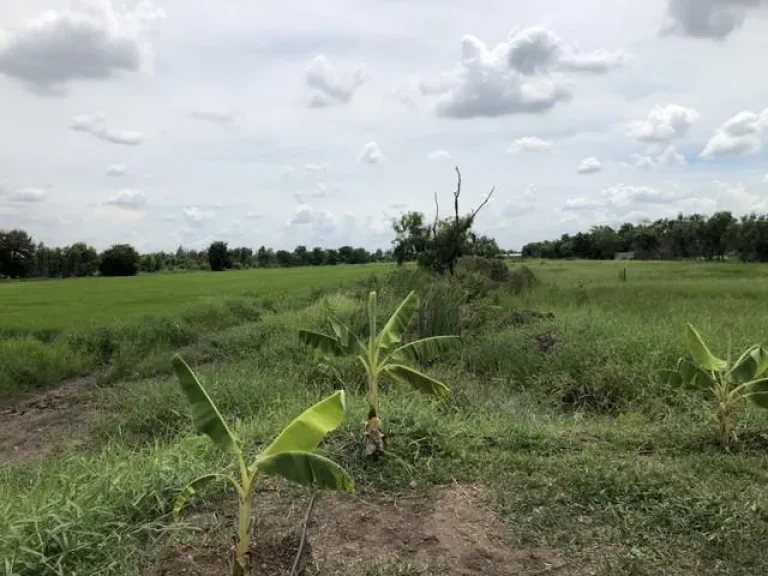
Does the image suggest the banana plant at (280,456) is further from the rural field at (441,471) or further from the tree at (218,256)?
the tree at (218,256)

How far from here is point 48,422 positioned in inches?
338

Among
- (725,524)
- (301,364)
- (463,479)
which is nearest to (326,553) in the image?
(463,479)

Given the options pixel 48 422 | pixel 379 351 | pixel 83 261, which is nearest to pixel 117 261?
pixel 83 261

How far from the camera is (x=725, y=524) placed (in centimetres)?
349

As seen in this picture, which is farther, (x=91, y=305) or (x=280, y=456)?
(x=91, y=305)

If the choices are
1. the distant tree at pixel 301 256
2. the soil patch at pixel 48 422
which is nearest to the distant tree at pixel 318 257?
the distant tree at pixel 301 256

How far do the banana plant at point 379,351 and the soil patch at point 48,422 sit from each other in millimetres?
3884

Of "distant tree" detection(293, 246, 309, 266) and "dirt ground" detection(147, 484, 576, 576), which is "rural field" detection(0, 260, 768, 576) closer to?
"dirt ground" detection(147, 484, 576, 576)

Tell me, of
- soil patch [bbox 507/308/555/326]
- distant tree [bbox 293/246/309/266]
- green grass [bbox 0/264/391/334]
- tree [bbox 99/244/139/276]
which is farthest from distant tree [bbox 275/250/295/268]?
soil patch [bbox 507/308/555/326]

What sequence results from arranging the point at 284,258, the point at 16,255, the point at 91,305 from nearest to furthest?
1. the point at 91,305
2. the point at 16,255
3. the point at 284,258

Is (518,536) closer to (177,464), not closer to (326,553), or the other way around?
(326,553)

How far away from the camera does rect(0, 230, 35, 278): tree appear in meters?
41.9

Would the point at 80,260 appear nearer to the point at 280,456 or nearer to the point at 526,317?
the point at 526,317

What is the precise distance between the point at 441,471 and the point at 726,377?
231 cm
